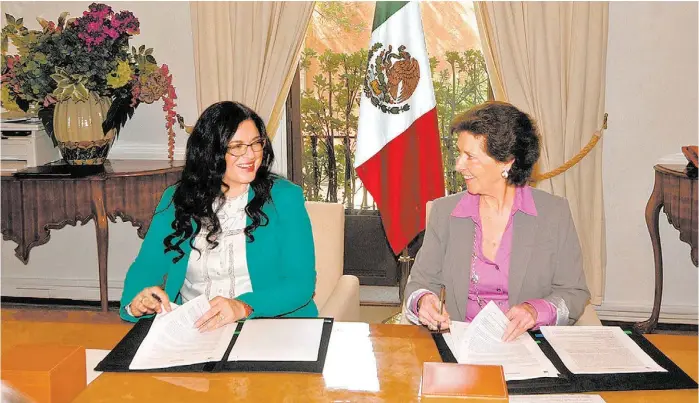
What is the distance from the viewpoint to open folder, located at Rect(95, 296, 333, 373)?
6.06 feet

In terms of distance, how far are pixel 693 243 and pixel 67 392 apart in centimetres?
285

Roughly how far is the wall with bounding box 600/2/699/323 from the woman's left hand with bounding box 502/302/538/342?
2.33 m

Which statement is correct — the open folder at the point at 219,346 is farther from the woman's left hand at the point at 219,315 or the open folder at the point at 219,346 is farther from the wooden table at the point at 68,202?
the wooden table at the point at 68,202

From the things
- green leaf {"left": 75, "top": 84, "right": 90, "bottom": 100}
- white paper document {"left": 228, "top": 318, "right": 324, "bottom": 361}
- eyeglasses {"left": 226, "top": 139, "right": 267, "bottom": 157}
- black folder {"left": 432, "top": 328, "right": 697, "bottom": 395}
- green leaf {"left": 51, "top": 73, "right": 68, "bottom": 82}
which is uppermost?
green leaf {"left": 51, "top": 73, "right": 68, "bottom": 82}

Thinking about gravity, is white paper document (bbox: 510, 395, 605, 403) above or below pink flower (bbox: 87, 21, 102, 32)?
below

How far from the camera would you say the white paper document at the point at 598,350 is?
1819 millimetres

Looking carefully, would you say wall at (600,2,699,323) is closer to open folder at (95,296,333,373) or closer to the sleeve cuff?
the sleeve cuff

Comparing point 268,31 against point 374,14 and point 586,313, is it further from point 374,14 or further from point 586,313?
point 586,313

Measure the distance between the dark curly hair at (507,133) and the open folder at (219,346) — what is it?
77cm

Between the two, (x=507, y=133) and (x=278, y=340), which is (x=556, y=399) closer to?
(x=278, y=340)

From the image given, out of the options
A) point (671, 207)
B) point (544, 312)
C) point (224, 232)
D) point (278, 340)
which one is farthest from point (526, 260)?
point (671, 207)

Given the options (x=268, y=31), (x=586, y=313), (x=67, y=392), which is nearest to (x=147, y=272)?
(x=67, y=392)

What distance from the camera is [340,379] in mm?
1792

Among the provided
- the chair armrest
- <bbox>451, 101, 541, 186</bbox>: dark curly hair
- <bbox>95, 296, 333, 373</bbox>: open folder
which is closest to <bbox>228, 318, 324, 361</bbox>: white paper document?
<bbox>95, 296, 333, 373</bbox>: open folder
